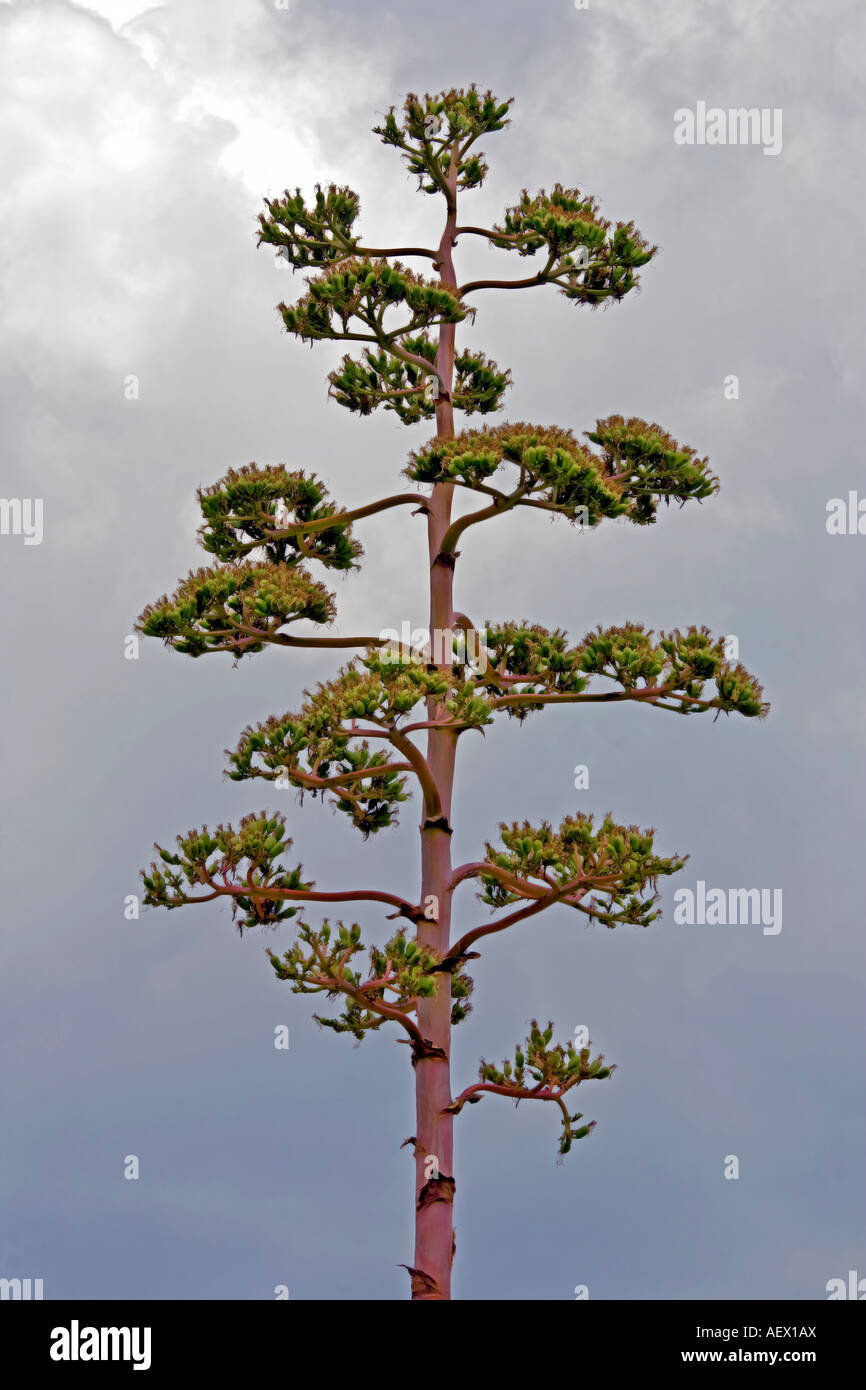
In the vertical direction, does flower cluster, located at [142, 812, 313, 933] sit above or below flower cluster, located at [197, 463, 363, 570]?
below

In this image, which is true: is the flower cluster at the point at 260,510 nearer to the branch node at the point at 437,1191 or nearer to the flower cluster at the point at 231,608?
the flower cluster at the point at 231,608

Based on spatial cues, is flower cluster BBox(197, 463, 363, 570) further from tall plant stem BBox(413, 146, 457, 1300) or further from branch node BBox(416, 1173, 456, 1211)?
branch node BBox(416, 1173, 456, 1211)

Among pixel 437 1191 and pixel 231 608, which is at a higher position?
pixel 231 608

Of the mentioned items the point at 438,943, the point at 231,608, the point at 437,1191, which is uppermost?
the point at 231,608

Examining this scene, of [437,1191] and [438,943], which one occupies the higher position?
[438,943]

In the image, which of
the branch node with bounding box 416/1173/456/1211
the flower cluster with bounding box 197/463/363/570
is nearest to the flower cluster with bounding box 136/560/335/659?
the flower cluster with bounding box 197/463/363/570

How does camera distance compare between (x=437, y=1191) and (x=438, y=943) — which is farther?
(x=438, y=943)

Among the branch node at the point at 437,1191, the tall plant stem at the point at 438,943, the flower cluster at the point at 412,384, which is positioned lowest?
the branch node at the point at 437,1191

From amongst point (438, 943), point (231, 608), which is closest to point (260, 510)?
point (231, 608)

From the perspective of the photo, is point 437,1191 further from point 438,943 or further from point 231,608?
point 231,608

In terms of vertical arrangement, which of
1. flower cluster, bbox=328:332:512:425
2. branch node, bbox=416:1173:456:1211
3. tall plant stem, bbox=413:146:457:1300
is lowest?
branch node, bbox=416:1173:456:1211

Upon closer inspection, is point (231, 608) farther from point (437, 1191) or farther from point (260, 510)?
point (437, 1191)

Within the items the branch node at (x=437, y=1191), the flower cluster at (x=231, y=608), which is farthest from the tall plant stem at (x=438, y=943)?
the flower cluster at (x=231, y=608)
